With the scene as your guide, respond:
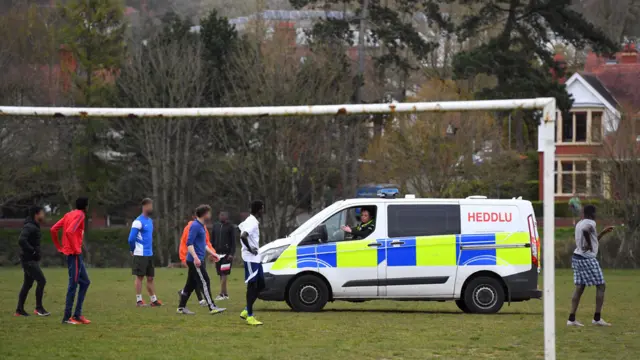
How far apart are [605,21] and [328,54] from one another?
26966mm

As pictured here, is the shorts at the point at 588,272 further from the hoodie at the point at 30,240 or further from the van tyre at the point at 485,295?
the hoodie at the point at 30,240

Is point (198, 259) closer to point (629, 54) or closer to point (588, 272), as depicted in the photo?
point (588, 272)

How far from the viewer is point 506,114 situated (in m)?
61.1

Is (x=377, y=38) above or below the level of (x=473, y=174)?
above

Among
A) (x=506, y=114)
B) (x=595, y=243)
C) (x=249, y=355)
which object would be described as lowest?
(x=249, y=355)

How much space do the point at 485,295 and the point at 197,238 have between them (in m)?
5.26

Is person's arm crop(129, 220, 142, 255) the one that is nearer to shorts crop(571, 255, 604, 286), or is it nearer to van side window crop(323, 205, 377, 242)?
van side window crop(323, 205, 377, 242)

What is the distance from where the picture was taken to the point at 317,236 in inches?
691

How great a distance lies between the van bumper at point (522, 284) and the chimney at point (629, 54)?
5464 cm

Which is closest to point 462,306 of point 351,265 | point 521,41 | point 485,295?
point 485,295

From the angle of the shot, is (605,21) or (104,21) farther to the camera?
(605,21)

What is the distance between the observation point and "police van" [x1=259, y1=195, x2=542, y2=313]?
17.5 m

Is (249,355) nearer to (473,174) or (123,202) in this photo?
(473,174)

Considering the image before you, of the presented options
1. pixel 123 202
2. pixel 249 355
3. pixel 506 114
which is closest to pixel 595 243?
pixel 249 355
